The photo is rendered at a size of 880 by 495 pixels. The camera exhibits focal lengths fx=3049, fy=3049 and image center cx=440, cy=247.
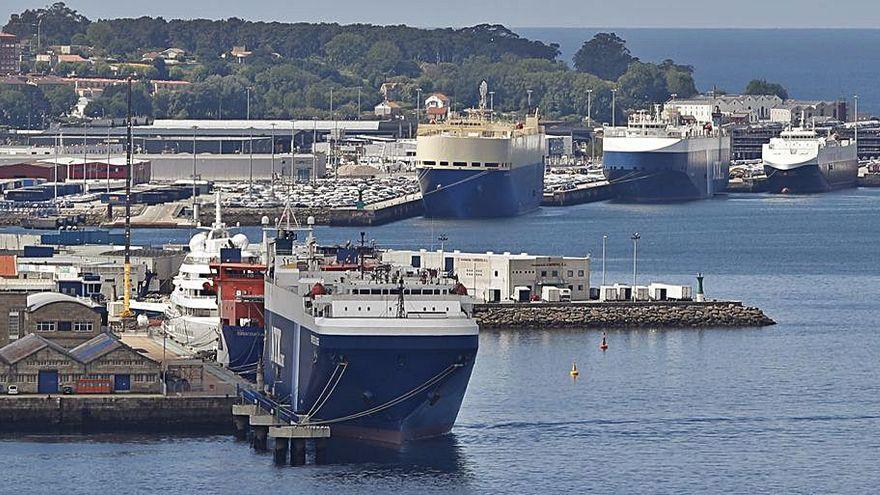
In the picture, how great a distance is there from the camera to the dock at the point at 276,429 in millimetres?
32031

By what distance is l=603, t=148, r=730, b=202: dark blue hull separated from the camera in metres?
84.9

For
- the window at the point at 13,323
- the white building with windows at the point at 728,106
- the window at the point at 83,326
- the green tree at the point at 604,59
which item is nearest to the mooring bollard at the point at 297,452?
the window at the point at 83,326

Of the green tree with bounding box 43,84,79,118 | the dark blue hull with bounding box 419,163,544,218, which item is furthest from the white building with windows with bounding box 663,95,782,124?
the dark blue hull with bounding box 419,163,544,218

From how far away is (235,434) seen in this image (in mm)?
33781

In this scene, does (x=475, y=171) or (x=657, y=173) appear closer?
(x=475, y=171)

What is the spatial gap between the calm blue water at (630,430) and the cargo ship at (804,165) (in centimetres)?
3527

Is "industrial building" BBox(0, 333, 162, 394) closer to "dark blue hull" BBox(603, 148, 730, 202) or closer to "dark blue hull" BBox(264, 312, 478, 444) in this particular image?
"dark blue hull" BBox(264, 312, 478, 444)

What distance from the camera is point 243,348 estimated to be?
36031 mm

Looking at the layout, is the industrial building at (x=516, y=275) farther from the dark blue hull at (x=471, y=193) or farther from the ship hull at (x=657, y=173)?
the ship hull at (x=657, y=173)

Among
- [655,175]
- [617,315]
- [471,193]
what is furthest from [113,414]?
[655,175]

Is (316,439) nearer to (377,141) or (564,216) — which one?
(564,216)

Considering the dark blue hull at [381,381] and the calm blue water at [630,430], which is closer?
the calm blue water at [630,430]

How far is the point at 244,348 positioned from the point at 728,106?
249 ft

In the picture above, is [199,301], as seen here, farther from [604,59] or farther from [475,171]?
[604,59]
